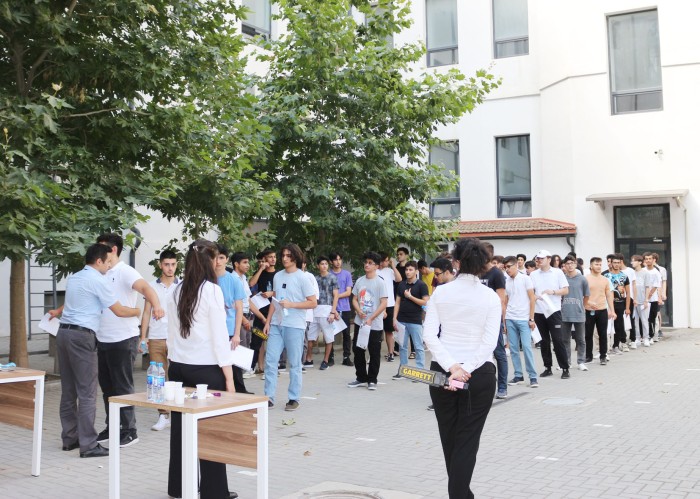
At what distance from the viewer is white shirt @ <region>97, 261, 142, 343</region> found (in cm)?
718

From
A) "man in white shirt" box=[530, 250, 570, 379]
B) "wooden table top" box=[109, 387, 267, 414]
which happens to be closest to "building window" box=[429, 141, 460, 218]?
"man in white shirt" box=[530, 250, 570, 379]

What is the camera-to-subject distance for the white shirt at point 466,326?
4.86 m

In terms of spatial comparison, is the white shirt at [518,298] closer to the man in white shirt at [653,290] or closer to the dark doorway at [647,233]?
the man in white shirt at [653,290]

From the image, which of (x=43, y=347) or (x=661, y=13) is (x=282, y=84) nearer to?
(x=43, y=347)

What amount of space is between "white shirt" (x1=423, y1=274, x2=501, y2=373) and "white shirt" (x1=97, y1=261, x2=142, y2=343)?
3.46 metres

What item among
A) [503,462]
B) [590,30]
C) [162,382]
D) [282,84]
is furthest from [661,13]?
[162,382]

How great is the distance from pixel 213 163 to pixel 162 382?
595 centimetres

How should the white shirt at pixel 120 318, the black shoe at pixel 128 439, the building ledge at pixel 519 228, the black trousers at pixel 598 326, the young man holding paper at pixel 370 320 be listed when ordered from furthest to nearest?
the building ledge at pixel 519 228 → the black trousers at pixel 598 326 → the young man holding paper at pixel 370 320 → the black shoe at pixel 128 439 → the white shirt at pixel 120 318

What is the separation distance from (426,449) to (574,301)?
5991mm

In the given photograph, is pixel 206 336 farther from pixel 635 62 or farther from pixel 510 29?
pixel 510 29

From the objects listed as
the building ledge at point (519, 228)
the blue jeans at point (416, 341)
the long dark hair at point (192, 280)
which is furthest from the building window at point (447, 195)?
the long dark hair at point (192, 280)

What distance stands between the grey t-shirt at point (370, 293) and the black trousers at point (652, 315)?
8100mm

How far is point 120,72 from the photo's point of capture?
9641 millimetres

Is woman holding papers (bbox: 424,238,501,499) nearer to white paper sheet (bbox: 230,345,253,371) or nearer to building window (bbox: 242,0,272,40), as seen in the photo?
white paper sheet (bbox: 230,345,253,371)
